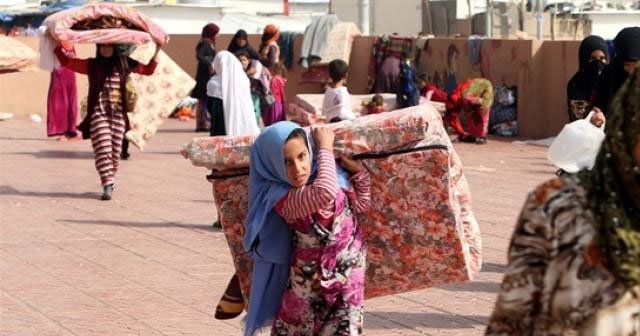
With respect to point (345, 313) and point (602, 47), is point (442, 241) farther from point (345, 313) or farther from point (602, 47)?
point (602, 47)

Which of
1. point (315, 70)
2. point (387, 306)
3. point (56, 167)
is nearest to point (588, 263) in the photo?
point (387, 306)

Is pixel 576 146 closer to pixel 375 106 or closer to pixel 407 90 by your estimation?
pixel 375 106

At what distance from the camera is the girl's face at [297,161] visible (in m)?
5.64

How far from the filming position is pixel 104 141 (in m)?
13.5

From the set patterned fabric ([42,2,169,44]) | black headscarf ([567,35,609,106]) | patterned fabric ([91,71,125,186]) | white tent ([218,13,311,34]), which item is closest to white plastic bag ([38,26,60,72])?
patterned fabric ([42,2,169,44])

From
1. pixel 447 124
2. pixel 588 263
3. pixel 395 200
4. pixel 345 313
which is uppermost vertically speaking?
pixel 588 263

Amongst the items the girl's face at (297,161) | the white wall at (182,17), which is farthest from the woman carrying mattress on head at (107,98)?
the white wall at (182,17)

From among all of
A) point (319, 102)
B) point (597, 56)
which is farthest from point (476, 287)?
point (319, 102)

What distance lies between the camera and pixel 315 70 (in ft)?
84.8

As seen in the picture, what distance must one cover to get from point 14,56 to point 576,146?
58.1 ft

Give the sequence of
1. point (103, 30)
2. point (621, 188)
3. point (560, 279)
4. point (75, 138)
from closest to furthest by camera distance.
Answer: point (621, 188) → point (560, 279) → point (103, 30) → point (75, 138)

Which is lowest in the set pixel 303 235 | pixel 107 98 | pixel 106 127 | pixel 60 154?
pixel 60 154

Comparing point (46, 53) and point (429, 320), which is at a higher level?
point (46, 53)

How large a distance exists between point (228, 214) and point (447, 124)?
14.0m
